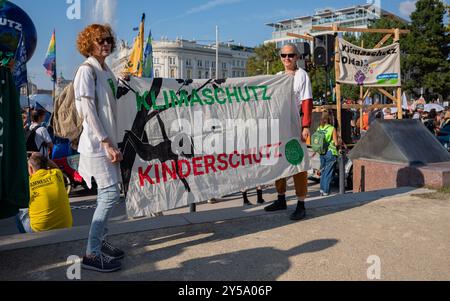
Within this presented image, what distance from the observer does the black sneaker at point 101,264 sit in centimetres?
330

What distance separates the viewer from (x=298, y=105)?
17.7 feet

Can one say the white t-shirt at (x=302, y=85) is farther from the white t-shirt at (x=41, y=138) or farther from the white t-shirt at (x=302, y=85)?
the white t-shirt at (x=41, y=138)

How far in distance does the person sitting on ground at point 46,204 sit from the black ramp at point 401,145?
17.1 ft

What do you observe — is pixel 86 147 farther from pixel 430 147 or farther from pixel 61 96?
pixel 430 147

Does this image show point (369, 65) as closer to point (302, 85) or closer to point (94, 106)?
point (302, 85)

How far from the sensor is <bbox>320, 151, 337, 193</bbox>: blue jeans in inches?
355

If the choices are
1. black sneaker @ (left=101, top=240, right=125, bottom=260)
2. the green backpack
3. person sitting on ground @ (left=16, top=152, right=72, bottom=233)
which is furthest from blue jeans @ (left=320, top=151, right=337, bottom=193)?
black sneaker @ (left=101, top=240, right=125, bottom=260)

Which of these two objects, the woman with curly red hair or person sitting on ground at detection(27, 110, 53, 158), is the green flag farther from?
person sitting on ground at detection(27, 110, 53, 158)

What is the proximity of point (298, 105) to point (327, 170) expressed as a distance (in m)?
3.93

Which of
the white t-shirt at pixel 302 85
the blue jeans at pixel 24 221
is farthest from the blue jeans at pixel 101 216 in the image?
the white t-shirt at pixel 302 85

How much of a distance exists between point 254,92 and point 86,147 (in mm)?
2462

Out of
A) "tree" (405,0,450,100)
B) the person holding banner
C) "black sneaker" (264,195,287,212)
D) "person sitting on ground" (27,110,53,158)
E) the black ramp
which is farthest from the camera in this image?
"tree" (405,0,450,100)

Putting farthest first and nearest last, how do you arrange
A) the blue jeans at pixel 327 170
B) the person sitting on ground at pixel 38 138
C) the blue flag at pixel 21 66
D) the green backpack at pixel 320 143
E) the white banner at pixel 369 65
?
the white banner at pixel 369 65
the blue flag at pixel 21 66
the green backpack at pixel 320 143
the blue jeans at pixel 327 170
the person sitting on ground at pixel 38 138

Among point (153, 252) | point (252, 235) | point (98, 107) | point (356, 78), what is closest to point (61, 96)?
point (98, 107)
